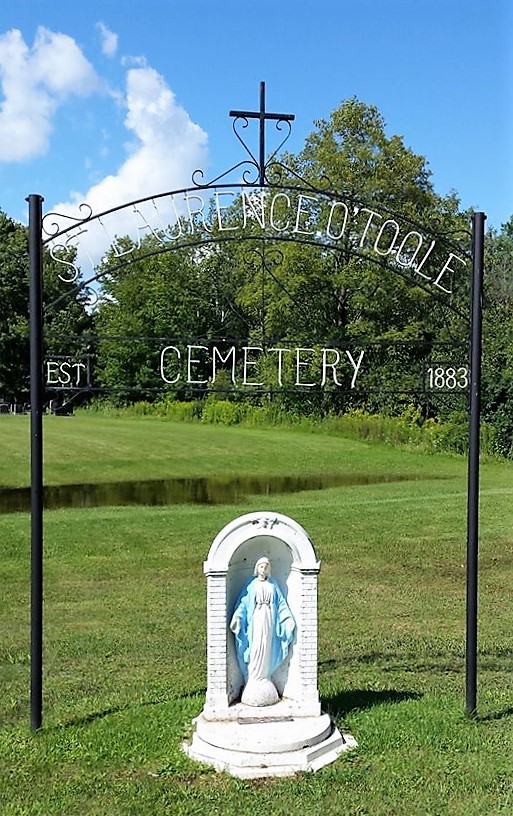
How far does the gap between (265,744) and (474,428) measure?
2270mm

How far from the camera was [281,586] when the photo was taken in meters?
5.16

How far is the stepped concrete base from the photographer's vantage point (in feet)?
15.2

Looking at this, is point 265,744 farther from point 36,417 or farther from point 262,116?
point 262,116

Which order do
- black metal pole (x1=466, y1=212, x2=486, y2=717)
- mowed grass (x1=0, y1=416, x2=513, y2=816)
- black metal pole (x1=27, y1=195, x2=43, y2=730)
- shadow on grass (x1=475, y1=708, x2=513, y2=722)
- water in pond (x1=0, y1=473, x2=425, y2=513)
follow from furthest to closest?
water in pond (x1=0, y1=473, x2=425, y2=513) → shadow on grass (x1=475, y1=708, x2=513, y2=722) → black metal pole (x1=466, y1=212, x2=486, y2=717) → black metal pole (x1=27, y1=195, x2=43, y2=730) → mowed grass (x1=0, y1=416, x2=513, y2=816)

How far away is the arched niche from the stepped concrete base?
0.09m

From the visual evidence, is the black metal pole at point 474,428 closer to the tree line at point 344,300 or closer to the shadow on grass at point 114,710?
the shadow on grass at point 114,710

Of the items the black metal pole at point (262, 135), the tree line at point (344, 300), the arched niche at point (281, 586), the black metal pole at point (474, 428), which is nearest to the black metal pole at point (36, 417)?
the arched niche at point (281, 586)

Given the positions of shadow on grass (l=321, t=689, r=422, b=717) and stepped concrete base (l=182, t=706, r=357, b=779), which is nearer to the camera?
stepped concrete base (l=182, t=706, r=357, b=779)

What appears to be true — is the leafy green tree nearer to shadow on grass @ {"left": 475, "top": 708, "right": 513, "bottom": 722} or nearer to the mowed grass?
the mowed grass

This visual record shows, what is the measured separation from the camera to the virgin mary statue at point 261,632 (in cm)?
496

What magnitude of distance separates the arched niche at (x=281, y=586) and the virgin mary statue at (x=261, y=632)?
0.07 m

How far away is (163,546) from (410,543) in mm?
3735

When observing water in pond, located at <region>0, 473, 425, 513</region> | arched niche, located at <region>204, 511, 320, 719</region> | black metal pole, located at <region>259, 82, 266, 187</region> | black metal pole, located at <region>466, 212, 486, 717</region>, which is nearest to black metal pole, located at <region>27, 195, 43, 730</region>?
arched niche, located at <region>204, 511, 320, 719</region>

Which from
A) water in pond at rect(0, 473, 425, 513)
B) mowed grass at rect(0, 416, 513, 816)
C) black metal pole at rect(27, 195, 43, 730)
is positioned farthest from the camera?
water in pond at rect(0, 473, 425, 513)
